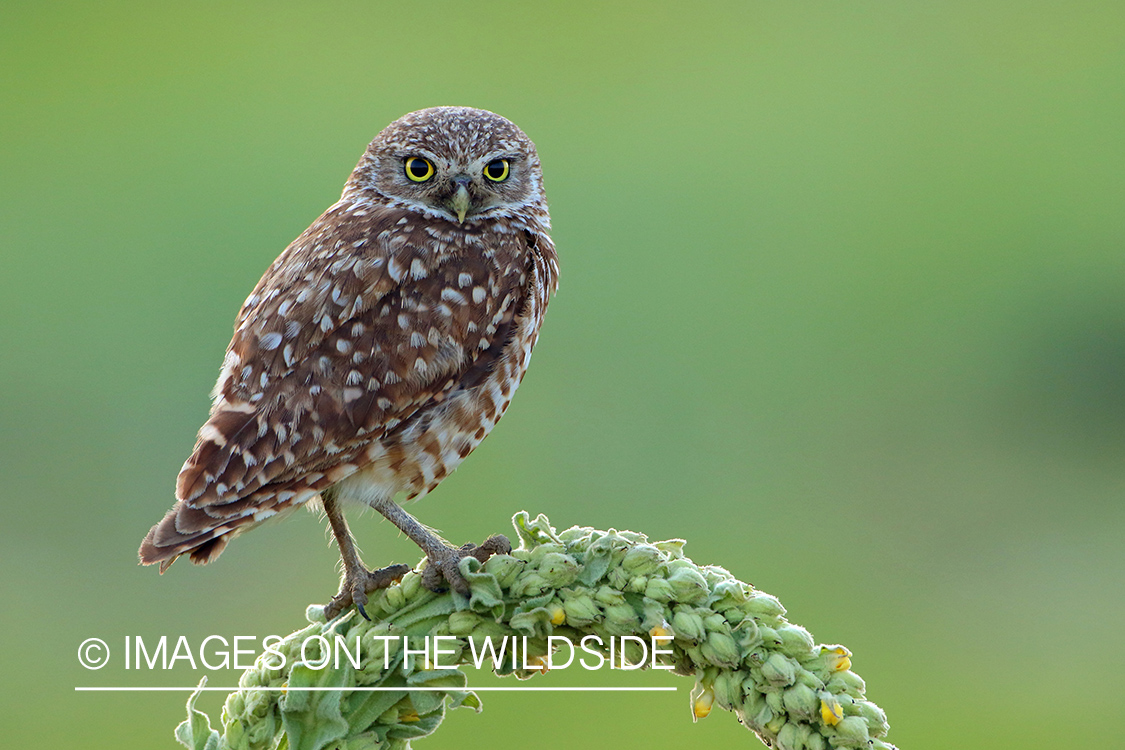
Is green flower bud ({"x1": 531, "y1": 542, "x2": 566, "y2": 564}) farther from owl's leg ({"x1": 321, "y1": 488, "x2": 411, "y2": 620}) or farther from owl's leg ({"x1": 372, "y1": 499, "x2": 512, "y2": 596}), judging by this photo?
owl's leg ({"x1": 321, "y1": 488, "x2": 411, "y2": 620})

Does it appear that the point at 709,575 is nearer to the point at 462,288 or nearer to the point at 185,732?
the point at 185,732

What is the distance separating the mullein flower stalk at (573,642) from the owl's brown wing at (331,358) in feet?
1.54

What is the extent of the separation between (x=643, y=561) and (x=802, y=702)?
0.27 metres

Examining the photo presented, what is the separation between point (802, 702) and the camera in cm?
136

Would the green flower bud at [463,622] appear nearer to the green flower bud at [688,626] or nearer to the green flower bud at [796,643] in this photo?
the green flower bud at [688,626]

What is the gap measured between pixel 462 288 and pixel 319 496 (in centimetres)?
49

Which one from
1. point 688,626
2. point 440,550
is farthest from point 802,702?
point 440,550

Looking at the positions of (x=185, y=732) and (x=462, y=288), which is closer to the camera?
(x=185, y=732)

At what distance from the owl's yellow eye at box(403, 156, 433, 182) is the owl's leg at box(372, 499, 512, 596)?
768 millimetres

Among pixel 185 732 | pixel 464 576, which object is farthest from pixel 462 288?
pixel 185 732

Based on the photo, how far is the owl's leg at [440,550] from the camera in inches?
63.1

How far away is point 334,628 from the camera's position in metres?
1.51

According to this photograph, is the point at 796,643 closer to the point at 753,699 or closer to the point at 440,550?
the point at 753,699

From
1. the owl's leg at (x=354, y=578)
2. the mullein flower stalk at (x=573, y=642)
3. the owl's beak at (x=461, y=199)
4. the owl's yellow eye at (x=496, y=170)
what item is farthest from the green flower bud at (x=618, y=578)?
the owl's yellow eye at (x=496, y=170)
